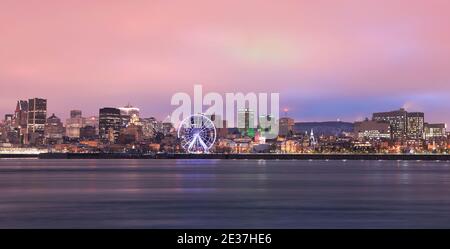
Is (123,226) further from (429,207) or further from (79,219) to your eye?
(429,207)

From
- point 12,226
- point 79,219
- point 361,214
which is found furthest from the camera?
point 361,214

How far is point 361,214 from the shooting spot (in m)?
38.0
